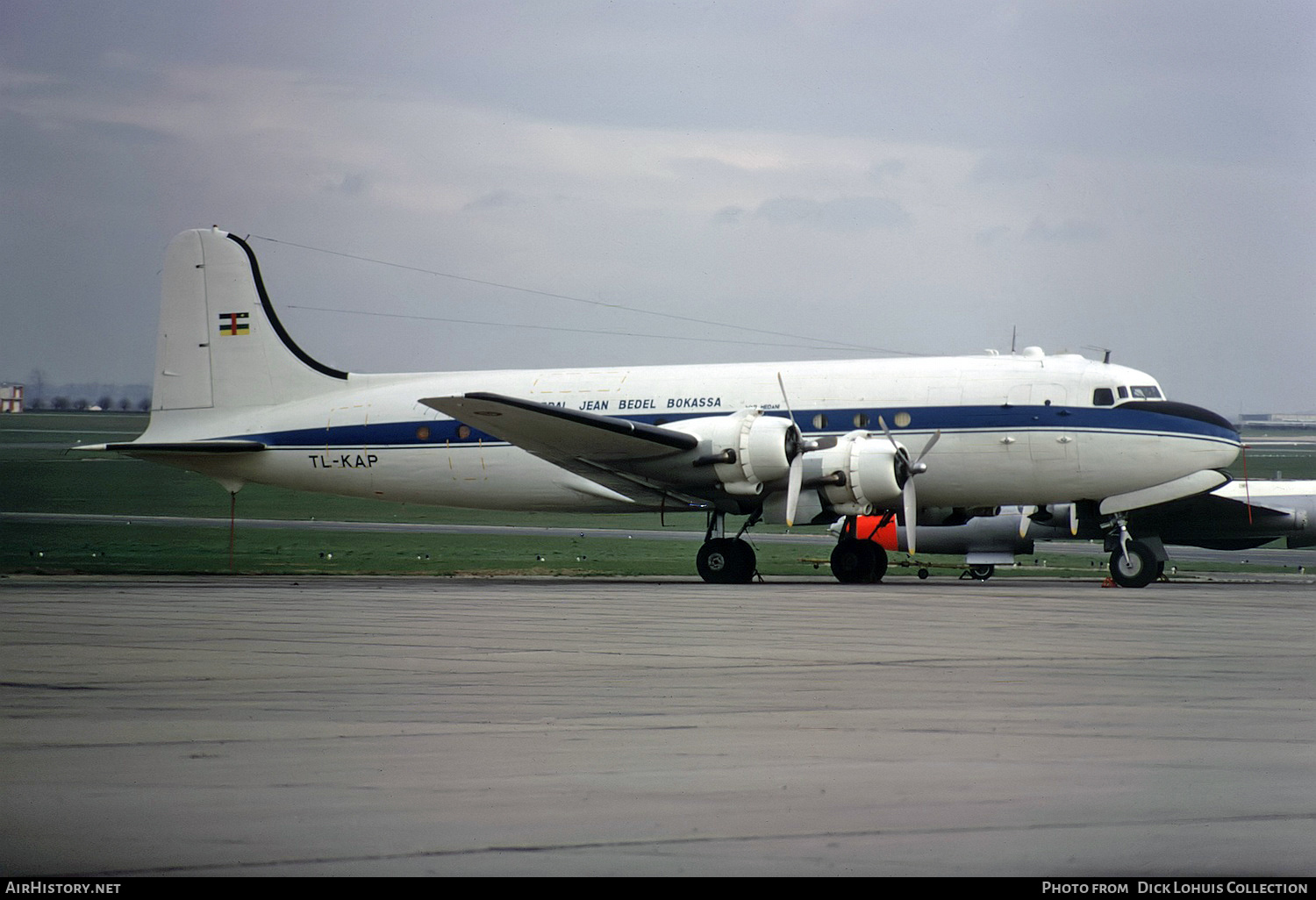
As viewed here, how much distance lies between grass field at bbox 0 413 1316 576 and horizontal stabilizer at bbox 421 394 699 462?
4988 mm

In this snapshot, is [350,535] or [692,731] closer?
[692,731]

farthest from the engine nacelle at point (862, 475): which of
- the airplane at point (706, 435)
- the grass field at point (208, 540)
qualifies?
the grass field at point (208, 540)

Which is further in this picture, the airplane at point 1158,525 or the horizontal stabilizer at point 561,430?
the airplane at point 1158,525

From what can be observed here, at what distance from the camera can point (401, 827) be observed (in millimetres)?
5035

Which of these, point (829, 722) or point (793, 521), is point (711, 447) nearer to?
point (793, 521)

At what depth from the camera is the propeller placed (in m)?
20.7

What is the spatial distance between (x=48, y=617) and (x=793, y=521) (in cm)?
1104

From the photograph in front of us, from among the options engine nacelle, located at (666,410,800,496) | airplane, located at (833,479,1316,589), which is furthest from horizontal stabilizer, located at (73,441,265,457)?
airplane, located at (833,479,1316,589)

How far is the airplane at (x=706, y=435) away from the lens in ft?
68.4

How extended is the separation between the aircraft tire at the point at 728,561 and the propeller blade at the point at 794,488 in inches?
54.3

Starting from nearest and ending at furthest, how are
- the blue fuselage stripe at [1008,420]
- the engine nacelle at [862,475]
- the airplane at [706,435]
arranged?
the engine nacelle at [862,475] < the airplane at [706,435] < the blue fuselage stripe at [1008,420]

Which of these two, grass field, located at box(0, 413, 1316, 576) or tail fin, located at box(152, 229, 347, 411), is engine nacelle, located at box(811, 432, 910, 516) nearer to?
grass field, located at box(0, 413, 1316, 576)

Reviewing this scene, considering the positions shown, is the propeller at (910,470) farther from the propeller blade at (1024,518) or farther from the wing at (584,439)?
the propeller blade at (1024,518)

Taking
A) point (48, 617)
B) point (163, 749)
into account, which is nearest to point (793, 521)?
point (48, 617)
